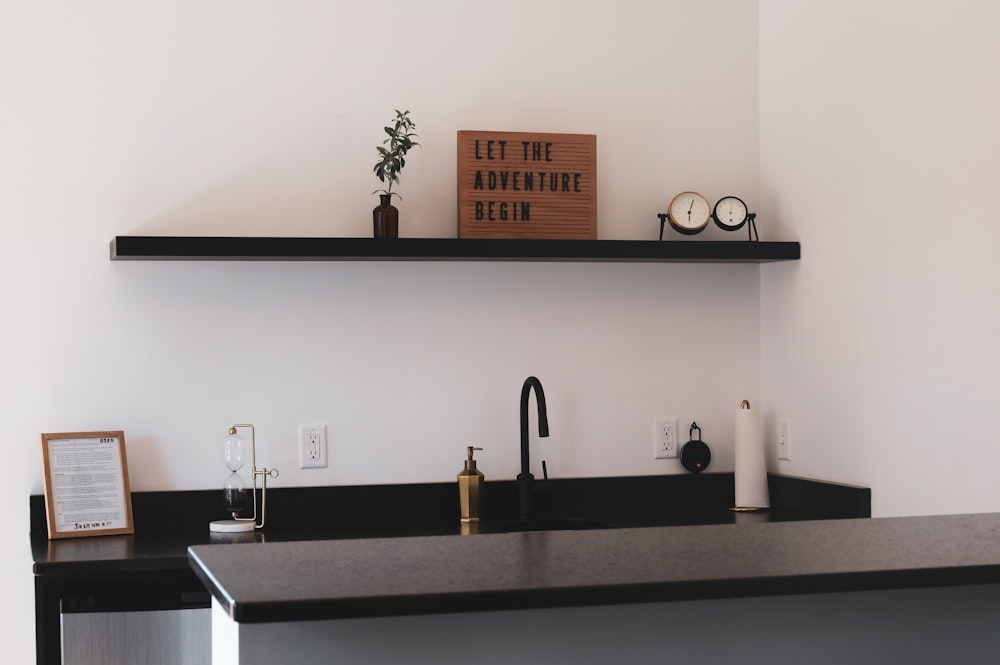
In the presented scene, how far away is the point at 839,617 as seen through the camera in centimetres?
120

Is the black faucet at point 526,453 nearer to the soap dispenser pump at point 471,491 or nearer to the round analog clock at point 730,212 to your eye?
the soap dispenser pump at point 471,491

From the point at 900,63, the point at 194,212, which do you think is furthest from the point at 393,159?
the point at 900,63

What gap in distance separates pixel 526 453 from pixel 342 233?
2.50 feet

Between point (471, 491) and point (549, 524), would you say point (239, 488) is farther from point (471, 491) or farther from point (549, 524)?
point (549, 524)

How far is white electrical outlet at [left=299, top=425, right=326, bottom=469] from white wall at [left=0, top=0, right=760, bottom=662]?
0.03 meters

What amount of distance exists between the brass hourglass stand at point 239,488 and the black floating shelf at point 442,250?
461 mm

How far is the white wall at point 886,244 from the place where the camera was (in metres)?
2.15

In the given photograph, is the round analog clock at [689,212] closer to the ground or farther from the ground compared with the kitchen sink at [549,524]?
farther from the ground

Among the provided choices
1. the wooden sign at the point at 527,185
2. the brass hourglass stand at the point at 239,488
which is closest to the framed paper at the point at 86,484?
the brass hourglass stand at the point at 239,488

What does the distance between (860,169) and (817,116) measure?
0.90ft

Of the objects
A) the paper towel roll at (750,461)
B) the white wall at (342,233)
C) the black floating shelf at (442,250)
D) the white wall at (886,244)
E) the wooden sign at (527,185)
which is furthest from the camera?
the paper towel roll at (750,461)

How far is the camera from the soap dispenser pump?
2.81m

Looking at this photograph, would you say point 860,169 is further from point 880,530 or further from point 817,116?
point 880,530

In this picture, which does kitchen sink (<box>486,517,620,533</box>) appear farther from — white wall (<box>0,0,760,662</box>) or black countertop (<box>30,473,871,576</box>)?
white wall (<box>0,0,760,662</box>)
